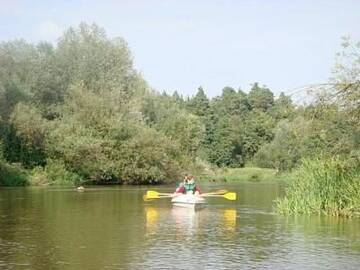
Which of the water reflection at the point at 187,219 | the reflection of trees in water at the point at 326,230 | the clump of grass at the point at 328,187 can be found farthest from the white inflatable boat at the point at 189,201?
the reflection of trees in water at the point at 326,230

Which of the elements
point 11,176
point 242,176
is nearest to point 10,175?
point 11,176

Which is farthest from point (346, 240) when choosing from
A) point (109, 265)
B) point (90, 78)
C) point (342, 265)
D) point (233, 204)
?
point (90, 78)

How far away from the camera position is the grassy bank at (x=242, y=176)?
221 ft

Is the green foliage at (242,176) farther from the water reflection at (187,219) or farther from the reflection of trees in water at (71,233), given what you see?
the water reflection at (187,219)

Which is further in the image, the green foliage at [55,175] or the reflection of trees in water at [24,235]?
the green foliage at [55,175]

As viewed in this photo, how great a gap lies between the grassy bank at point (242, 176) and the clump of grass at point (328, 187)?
4111cm

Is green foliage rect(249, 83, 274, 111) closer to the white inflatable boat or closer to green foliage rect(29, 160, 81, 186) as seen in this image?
green foliage rect(29, 160, 81, 186)

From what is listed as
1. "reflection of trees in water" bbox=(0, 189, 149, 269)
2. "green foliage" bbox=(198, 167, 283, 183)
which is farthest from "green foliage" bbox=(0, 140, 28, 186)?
"green foliage" bbox=(198, 167, 283, 183)

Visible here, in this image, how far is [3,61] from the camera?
57.9 meters

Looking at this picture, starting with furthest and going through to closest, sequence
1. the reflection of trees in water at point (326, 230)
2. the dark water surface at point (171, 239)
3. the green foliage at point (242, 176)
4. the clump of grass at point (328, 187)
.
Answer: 1. the green foliage at point (242, 176)
2. the clump of grass at point (328, 187)
3. the reflection of trees in water at point (326, 230)
4. the dark water surface at point (171, 239)

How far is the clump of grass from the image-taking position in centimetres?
2358

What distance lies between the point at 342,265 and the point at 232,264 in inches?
96.6

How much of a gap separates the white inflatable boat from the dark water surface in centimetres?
86

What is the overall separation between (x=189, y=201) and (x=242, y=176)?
42.7 m
